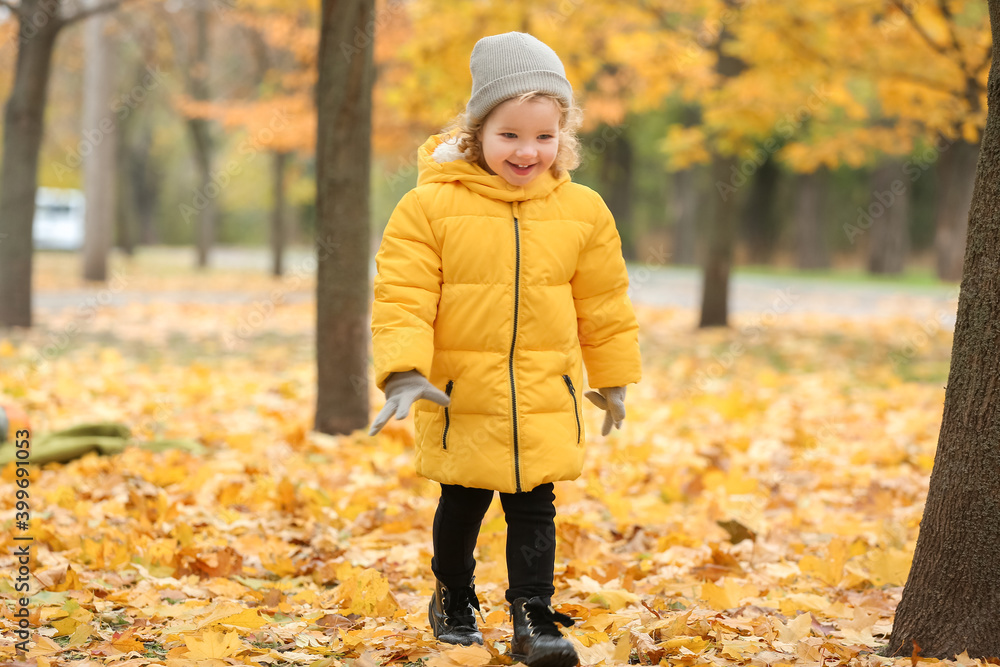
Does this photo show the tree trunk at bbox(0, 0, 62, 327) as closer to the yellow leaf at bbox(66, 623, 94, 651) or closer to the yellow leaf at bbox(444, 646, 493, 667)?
the yellow leaf at bbox(66, 623, 94, 651)

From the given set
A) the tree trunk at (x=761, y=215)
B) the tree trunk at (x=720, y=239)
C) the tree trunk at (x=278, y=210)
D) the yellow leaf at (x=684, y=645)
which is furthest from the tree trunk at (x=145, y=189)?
the yellow leaf at (x=684, y=645)

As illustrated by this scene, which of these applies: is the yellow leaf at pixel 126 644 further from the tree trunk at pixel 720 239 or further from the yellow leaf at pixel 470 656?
the tree trunk at pixel 720 239

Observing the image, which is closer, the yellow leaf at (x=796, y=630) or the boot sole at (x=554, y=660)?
the boot sole at (x=554, y=660)

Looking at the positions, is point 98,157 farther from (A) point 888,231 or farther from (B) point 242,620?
(A) point 888,231

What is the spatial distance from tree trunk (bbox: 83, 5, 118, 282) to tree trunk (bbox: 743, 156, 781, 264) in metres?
20.1

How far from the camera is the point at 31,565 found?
313 cm

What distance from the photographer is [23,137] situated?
9359mm

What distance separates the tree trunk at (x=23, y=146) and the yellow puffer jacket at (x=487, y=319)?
26.7 feet

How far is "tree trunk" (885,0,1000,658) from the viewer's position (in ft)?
7.79

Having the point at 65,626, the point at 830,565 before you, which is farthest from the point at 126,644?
the point at 830,565

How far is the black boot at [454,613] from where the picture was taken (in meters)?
2.65

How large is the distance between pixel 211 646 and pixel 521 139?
1.50 metres

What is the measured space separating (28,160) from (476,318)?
8.51 meters

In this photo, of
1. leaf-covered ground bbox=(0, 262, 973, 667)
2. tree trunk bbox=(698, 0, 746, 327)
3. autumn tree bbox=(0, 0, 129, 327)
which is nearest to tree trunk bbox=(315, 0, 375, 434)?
leaf-covered ground bbox=(0, 262, 973, 667)
